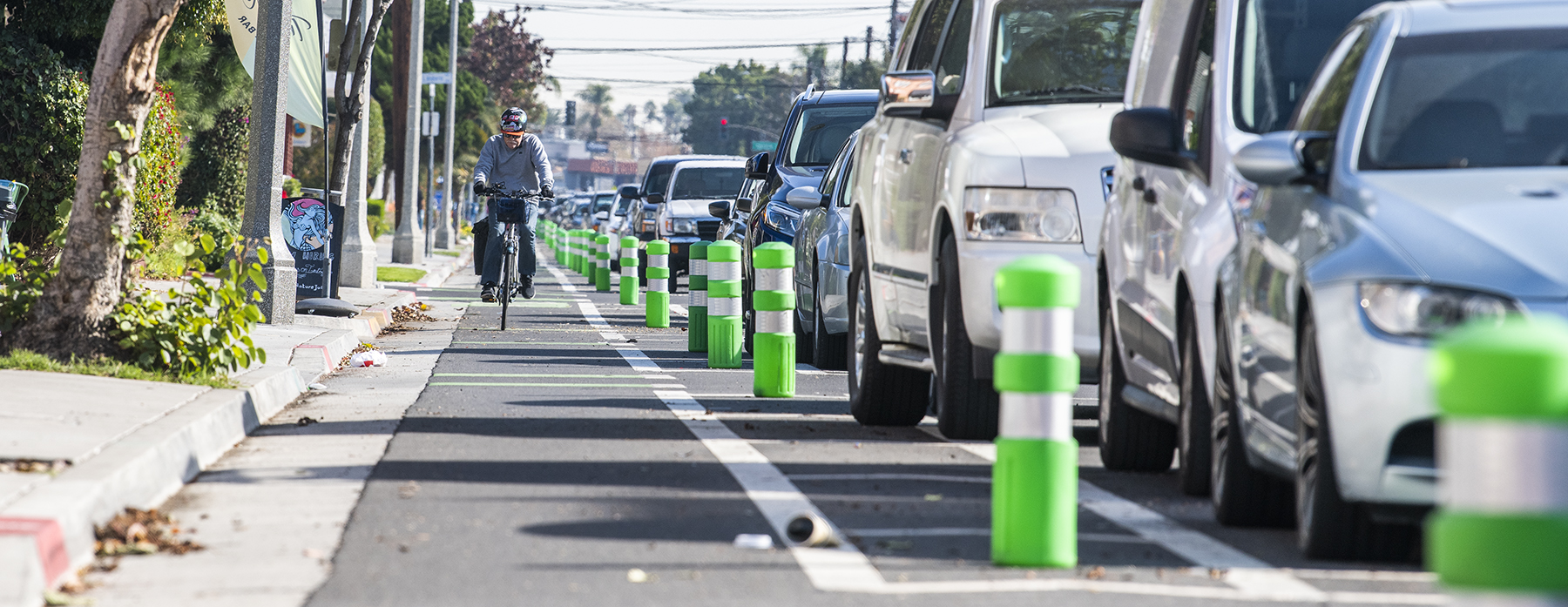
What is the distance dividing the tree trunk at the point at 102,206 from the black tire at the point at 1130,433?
16.3ft

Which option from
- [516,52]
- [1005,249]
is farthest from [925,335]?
[516,52]

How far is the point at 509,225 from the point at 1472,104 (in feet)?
41.6

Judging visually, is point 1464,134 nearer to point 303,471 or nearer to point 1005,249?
point 1005,249

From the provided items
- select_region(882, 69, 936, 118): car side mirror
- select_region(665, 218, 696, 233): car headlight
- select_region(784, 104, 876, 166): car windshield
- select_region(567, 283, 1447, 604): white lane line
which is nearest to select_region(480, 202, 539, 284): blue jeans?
select_region(784, 104, 876, 166): car windshield

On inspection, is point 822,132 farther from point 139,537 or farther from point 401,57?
point 401,57

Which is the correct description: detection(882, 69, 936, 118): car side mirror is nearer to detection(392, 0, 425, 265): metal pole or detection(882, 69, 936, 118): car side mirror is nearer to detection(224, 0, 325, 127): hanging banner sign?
detection(224, 0, 325, 127): hanging banner sign

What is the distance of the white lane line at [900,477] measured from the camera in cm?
721

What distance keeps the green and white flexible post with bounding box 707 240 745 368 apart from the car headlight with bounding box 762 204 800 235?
1.26m

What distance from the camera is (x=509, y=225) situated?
17656 mm

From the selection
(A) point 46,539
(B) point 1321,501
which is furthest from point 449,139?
(B) point 1321,501

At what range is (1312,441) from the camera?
5.21m

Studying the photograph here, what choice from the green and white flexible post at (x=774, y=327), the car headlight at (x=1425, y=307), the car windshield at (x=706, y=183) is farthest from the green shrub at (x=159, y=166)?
the car headlight at (x=1425, y=307)

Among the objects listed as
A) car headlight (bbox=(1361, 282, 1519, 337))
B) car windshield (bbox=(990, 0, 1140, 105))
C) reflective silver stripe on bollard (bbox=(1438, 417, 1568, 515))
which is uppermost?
car windshield (bbox=(990, 0, 1140, 105))

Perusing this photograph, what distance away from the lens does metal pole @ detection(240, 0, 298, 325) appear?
15477 mm
